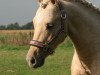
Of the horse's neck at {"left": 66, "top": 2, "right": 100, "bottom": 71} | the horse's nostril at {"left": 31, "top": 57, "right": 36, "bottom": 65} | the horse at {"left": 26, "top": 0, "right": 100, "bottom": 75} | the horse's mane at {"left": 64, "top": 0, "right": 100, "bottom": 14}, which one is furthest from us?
the horse's mane at {"left": 64, "top": 0, "right": 100, "bottom": 14}

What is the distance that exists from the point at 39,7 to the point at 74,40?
730mm

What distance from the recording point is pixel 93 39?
5109mm

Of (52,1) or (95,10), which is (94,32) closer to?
(95,10)

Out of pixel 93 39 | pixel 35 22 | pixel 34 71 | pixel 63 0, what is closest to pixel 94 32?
pixel 93 39

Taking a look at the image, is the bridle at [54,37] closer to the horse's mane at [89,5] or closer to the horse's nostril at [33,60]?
the horse's nostril at [33,60]

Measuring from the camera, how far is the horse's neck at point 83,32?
16.3 ft

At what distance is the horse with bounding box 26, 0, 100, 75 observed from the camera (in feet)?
15.1

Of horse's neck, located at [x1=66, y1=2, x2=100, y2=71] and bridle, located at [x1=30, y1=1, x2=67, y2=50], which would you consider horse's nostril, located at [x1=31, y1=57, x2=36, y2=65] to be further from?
horse's neck, located at [x1=66, y1=2, x2=100, y2=71]

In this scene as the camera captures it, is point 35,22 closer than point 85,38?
Yes

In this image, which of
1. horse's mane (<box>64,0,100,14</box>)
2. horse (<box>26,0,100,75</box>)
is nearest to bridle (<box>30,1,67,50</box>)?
horse (<box>26,0,100,75</box>)

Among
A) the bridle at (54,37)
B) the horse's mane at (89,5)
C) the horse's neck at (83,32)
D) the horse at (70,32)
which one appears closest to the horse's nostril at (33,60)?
the horse at (70,32)

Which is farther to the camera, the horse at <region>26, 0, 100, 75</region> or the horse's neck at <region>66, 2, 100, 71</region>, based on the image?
the horse's neck at <region>66, 2, 100, 71</region>

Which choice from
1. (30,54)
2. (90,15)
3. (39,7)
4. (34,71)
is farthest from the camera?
(34,71)

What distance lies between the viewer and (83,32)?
198 inches
